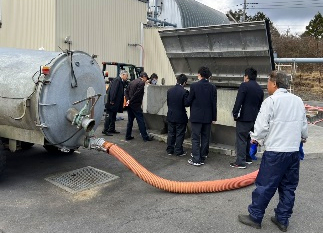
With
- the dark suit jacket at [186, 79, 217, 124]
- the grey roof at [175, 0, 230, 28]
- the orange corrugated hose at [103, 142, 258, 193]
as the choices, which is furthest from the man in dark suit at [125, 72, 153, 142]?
the grey roof at [175, 0, 230, 28]

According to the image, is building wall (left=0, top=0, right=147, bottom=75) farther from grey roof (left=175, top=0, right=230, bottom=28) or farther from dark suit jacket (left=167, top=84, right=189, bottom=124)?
grey roof (left=175, top=0, right=230, bottom=28)

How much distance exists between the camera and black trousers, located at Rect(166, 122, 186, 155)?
22.8 feet

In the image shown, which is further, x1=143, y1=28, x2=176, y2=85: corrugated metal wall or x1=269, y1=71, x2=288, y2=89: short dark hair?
x1=143, y1=28, x2=176, y2=85: corrugated metal wall

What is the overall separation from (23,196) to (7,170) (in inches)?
52.9

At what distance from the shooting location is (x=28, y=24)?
12680 mm

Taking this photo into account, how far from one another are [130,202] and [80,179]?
4.14 ft

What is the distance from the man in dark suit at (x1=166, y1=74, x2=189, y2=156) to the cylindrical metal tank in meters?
2.00

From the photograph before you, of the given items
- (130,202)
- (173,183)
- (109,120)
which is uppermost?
(109,120)


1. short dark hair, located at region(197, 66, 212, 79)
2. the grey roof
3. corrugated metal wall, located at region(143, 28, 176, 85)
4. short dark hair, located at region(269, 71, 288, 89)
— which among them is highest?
the grey roof

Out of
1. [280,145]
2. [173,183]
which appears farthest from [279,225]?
[173,183]

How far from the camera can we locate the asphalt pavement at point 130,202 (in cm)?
396

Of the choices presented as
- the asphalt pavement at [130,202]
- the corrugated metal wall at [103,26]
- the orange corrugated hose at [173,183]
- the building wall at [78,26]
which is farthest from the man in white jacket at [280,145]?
the corrugated metal wall at [103,26]

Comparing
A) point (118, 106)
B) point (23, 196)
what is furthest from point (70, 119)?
point (118, 106)

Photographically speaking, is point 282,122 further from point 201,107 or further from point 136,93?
point 136,93
